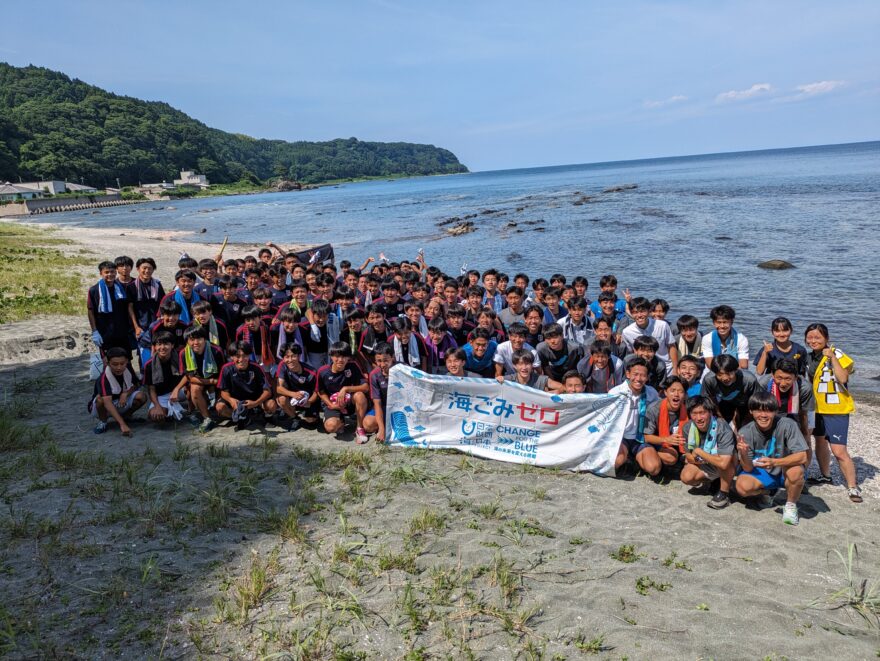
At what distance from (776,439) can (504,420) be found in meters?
3.14

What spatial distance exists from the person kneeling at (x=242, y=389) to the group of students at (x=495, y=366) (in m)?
0.02

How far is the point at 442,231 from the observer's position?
4503 centimetres

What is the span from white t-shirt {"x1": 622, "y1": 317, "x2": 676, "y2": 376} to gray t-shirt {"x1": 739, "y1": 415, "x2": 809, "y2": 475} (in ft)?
7.48

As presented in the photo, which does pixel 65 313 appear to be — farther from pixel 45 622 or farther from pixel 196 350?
pixel 45 622

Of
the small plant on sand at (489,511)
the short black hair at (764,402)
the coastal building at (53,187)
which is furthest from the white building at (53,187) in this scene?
the short black hair at (764,402)

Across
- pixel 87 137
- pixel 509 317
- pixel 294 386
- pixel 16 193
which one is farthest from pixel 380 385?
pixel 87 137

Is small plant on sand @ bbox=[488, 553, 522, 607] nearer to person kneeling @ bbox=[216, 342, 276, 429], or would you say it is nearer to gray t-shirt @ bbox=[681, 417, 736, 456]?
gray t-shirt @ bbox=[681, 417, 736, 456]

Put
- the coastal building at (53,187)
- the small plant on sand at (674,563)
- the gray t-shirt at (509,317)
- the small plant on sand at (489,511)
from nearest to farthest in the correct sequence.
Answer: the small plant on sand at (674,563) → the small plant on sand at (489,511) → the gray t-shirt at (509,317) → the coastal building at (53,187)

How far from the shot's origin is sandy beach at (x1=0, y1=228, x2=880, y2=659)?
4027mm

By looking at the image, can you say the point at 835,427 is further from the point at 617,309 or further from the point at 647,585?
the point at 617,309

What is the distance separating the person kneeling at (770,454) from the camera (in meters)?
5.84

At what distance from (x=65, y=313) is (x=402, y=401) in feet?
37.1

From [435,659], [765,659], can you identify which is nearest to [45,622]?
[435,659]

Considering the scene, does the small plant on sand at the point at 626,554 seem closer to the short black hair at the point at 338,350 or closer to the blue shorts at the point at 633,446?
the blue shorts at the point at 633,446
